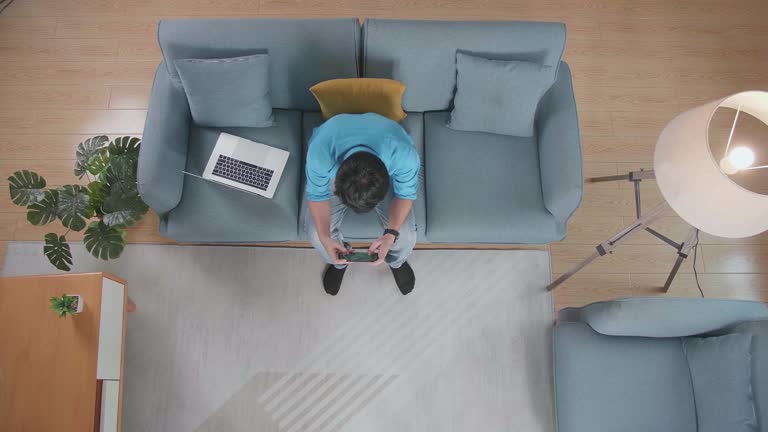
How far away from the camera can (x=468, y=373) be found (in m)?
2.36

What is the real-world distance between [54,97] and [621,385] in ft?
11.1

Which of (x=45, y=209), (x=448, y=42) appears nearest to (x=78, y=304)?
(x=45, y=209)

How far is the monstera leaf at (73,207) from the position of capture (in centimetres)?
202

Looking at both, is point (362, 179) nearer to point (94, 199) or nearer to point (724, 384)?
point (94, 199)

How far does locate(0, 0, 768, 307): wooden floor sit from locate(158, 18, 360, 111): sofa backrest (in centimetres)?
86

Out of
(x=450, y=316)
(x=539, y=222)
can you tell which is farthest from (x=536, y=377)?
(x=539, y=222)

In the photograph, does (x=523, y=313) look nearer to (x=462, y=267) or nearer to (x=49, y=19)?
(x=462, y=267)

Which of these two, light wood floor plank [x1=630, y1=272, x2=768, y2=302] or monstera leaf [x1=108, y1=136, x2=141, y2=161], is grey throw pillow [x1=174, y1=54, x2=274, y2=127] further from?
light wood floor plank [x1=630, y1=272, x2=768, y2=302]

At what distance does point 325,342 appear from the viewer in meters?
2.39

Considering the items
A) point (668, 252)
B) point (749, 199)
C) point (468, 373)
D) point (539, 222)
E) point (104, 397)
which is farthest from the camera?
point (668, 252)

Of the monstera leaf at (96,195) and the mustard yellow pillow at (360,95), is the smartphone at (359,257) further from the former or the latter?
the monstera leaf at (96,195)

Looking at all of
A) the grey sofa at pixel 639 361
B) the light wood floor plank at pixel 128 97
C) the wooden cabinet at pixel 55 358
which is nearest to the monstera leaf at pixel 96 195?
the wooden cabinet at pixel 55 358

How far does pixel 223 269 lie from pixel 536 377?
1.74 metres

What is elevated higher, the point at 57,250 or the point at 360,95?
the point at 360,95
